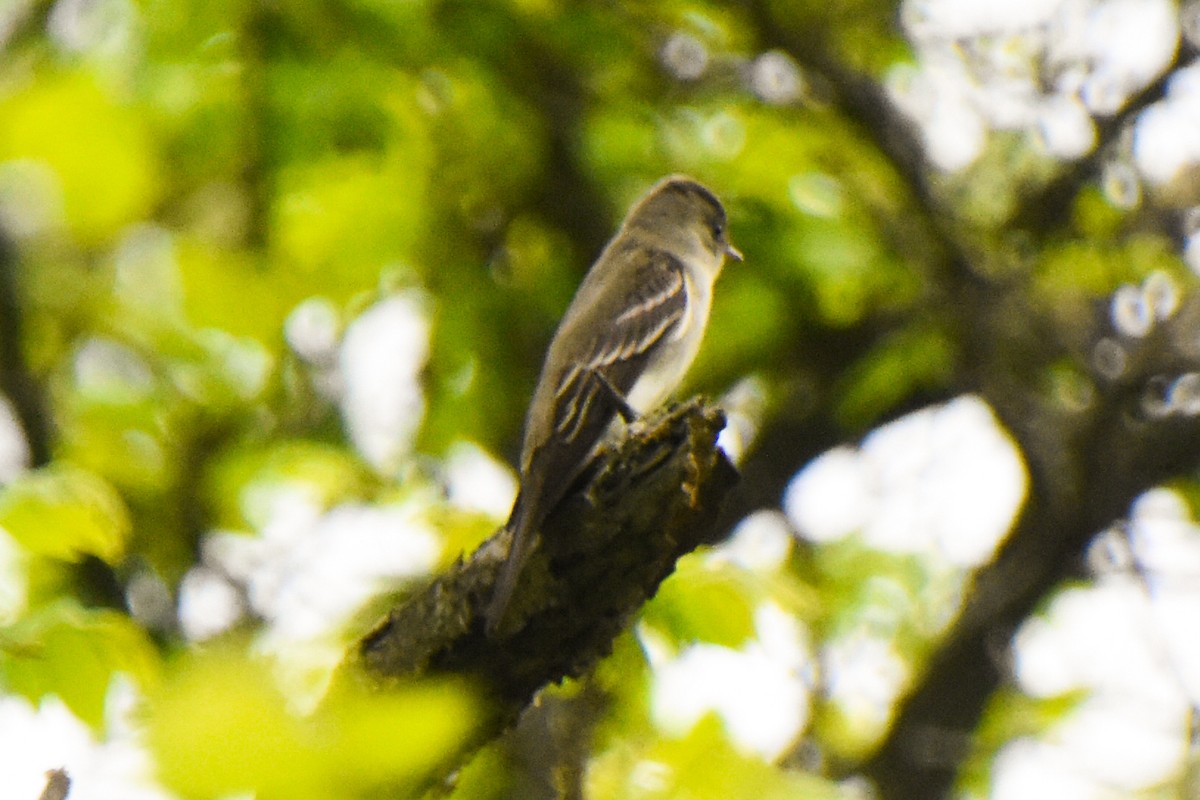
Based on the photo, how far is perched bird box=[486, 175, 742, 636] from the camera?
12.3 ft

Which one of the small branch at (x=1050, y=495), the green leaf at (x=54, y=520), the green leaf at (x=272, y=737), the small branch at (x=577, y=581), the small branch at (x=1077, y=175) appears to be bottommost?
the green leaf at (x=272, y=737)

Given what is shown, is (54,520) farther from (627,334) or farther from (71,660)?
(627,334)

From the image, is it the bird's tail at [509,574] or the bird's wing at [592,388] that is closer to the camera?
the bird's tail at [509,574]

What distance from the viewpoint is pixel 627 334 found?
4910 millimetres

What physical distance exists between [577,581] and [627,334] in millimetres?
2266

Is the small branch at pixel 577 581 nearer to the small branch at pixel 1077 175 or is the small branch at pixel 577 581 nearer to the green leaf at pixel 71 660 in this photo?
the green leaf at pixel 71 660

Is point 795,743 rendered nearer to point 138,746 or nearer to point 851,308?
point 851,308

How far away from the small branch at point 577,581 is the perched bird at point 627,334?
0.21 metres

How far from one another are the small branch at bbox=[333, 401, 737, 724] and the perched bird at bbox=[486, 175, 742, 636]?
0.68 feet

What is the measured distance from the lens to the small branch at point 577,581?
2678 millimetres

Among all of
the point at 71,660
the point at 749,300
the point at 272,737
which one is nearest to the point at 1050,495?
the point at 749,300

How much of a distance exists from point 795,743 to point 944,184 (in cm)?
272

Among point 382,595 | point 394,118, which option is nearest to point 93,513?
point 382,595

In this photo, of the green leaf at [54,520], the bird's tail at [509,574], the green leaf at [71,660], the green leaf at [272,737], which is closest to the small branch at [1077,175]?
the bird's tail at [509,574]
